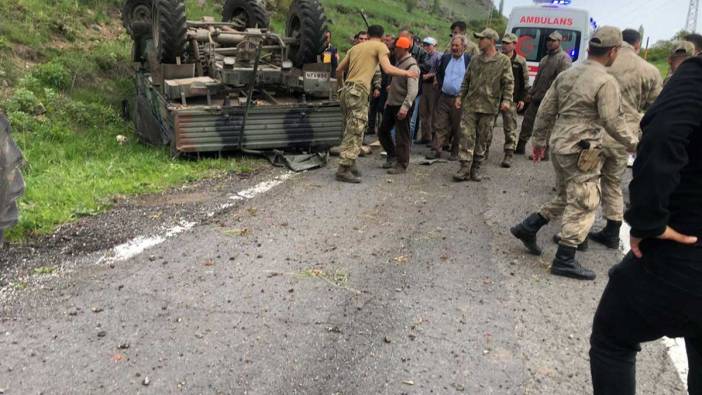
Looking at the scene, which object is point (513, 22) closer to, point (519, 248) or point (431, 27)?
point (519, 248)

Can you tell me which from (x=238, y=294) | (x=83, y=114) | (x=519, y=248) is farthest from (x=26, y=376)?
(x=83, y=114)

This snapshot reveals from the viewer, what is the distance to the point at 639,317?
2273 millimetres

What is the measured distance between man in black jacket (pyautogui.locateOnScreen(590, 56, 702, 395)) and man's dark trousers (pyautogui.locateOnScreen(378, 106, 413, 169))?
5.49 metres

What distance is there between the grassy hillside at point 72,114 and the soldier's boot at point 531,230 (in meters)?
3.74

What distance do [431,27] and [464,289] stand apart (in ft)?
124

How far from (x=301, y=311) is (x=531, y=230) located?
228 centimetres

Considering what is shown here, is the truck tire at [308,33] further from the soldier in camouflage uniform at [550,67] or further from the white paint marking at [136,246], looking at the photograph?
the white paint marking at [136,246]

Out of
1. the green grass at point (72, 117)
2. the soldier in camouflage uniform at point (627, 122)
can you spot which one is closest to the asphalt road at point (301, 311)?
the soldier in camouflage uniform at point (627, 122)

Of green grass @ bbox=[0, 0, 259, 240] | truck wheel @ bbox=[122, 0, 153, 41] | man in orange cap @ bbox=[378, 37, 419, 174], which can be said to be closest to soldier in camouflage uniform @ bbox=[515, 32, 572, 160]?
man in orange cap @ bbox=[378, 37, 419, 174]

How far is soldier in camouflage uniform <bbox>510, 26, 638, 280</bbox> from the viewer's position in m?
4.62

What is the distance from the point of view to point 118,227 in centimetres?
511

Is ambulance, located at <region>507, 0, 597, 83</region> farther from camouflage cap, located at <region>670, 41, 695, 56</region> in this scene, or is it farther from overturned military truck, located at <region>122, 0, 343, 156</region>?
camouflage cap, located at <region>670, 41, 695, 56</region>

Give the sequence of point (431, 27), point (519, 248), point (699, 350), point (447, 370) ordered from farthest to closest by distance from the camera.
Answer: point (431, 27) → point (519, 248) → point (447, 370) → point (699, 350)

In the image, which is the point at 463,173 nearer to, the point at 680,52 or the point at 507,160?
the point at 507,160
